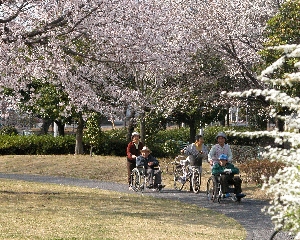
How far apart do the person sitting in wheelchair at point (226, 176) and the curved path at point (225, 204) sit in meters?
0.27

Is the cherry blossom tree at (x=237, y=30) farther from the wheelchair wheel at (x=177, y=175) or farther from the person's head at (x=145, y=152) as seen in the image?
the person's head at (x=145, y=152)

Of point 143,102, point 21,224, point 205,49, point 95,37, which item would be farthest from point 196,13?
point 21,224

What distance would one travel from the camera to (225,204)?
14.8m

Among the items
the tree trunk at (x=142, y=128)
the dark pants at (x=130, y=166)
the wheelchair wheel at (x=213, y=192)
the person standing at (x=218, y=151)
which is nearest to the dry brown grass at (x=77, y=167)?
the tree trunk at (x=142, y=128)

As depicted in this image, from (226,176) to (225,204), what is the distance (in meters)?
0.64

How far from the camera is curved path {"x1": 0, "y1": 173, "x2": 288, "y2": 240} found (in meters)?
11.5

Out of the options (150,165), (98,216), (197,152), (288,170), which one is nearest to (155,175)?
(150,165)

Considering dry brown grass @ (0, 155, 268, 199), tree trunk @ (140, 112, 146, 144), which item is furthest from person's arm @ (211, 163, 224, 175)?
tree trunk @ (140, 112, 146, 144)

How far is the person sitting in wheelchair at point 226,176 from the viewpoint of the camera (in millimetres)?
14812

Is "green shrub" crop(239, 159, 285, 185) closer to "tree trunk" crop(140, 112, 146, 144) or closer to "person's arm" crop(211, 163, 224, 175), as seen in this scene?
"person's arm" crop(211, 163, 224, 175)

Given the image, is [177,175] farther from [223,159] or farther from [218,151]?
[223,159]

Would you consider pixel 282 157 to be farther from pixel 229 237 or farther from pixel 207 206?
pixel 207 206

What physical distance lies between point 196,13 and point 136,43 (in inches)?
410

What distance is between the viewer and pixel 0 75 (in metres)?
15.8
